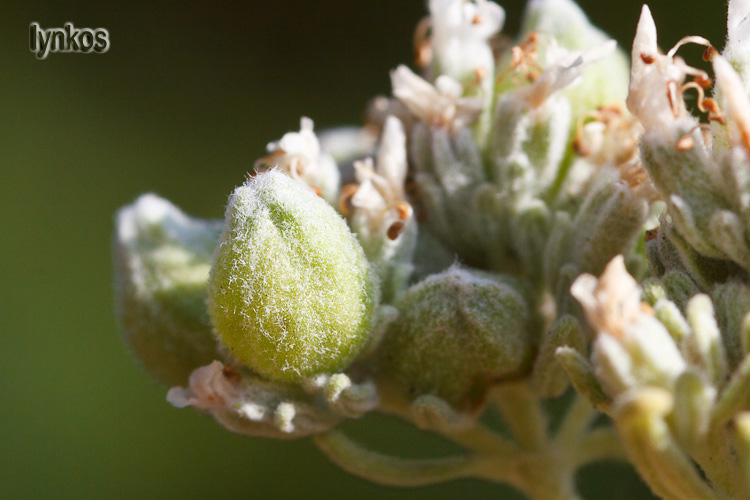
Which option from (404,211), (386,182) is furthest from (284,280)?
(386,182)

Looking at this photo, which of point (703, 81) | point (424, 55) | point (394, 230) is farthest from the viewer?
point (424, 55)

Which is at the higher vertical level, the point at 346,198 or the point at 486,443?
the point at 346,198

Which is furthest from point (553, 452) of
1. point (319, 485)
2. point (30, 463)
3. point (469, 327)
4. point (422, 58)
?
point (30, 463)

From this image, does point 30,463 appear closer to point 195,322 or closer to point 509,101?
point 195,322

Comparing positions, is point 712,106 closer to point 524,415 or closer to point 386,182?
point 386,182

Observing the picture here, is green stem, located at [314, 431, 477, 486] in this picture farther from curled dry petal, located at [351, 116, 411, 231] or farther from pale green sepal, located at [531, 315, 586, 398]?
curled dry petal, located at [351, 116, 411, 231]

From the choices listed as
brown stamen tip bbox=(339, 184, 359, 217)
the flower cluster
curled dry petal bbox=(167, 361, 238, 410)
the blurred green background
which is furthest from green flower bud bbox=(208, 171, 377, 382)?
the blurred green background
